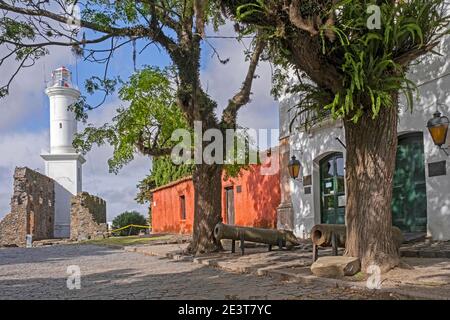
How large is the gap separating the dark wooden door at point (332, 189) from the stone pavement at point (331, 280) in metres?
2.97

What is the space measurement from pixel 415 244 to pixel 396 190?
5.90 feet

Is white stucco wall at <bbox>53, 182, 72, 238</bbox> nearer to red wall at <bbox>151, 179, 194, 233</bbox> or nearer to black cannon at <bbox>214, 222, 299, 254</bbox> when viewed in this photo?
red wall at <bbox>151, 179, 194, 233</bbox>

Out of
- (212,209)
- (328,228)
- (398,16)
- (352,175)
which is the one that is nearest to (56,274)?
(212,209)

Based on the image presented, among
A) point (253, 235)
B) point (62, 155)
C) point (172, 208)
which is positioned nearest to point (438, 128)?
point (253, 235)

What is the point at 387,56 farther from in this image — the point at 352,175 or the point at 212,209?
the point at 212,209

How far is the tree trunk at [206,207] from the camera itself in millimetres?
11594

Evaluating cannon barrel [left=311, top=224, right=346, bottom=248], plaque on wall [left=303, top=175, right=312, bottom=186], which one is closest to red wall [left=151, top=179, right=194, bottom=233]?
plaque on wall [left=303, top=175, right=312, bottom=186]

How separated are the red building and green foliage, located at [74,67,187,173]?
3.71 meters

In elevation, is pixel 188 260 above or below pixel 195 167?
below

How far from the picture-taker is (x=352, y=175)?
7277 mm

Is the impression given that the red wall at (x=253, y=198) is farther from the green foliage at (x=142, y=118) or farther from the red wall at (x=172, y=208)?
the green foliage at (x=142, y=118)

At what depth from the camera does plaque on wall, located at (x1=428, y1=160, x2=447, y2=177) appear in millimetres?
10500

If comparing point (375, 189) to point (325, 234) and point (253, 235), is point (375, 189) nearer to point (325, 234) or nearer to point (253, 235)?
point (325, 234)

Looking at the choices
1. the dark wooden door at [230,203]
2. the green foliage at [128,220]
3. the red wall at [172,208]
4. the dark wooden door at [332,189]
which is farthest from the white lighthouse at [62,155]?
the dark wooden door at [332,189]
